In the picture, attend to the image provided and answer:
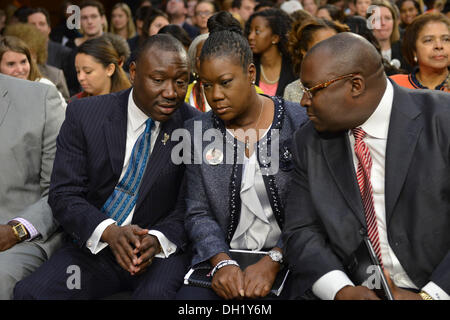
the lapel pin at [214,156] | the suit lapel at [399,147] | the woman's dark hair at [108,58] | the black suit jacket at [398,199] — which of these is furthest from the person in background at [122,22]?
the suit lapel at [399,147]

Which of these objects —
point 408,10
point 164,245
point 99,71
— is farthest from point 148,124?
point 408,10

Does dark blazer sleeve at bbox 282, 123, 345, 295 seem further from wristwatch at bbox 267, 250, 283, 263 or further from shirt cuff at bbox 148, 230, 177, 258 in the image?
shirt cuff at bbox 148, 230, 177, 258

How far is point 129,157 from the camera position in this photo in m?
2.72

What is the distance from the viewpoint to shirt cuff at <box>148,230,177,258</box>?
255 centimetres

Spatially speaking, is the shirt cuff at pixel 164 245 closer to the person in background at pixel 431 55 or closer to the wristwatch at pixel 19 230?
the wristwatch at pixel 19 230

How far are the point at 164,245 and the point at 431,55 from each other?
7.86 ft

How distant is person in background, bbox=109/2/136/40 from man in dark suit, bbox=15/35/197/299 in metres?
5.11

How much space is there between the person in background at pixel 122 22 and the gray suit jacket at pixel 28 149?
4.89m

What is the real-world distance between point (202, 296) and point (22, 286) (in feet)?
2.57

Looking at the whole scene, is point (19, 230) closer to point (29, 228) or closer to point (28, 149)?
point (29, 228)

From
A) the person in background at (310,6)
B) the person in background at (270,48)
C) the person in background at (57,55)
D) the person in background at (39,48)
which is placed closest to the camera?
the person in background at (270,48)

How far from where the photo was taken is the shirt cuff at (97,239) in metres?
2.52

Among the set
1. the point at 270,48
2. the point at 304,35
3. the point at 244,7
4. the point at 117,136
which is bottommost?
the point at 117,136

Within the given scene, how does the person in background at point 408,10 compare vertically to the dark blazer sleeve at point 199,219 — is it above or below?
above
